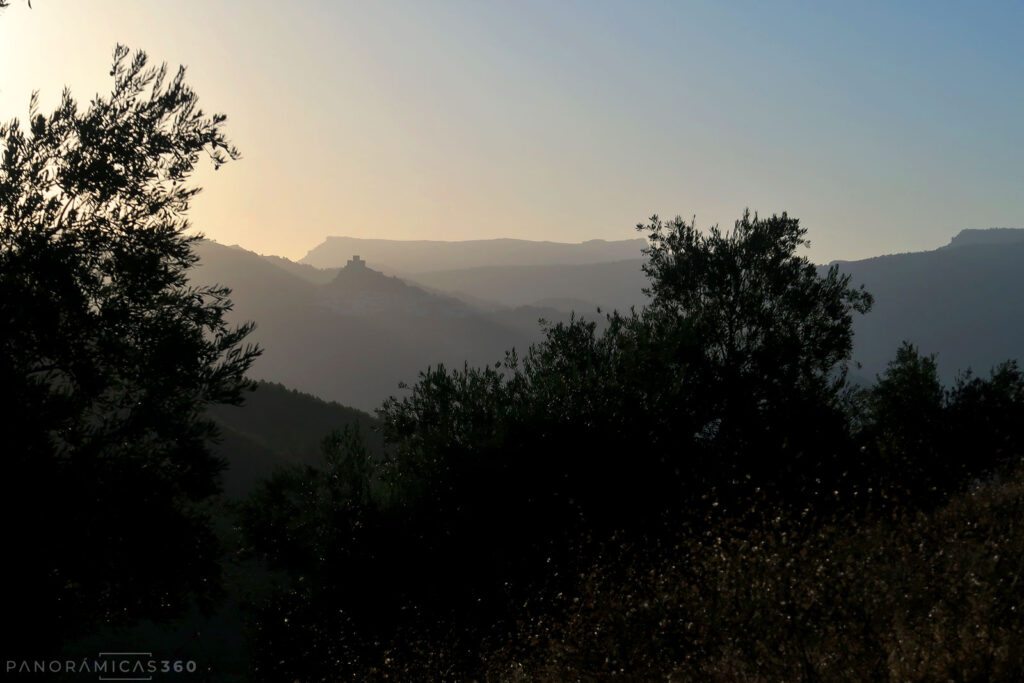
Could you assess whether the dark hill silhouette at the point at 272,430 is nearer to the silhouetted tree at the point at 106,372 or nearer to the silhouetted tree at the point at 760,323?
the silhouetted tree at the point at 760,323

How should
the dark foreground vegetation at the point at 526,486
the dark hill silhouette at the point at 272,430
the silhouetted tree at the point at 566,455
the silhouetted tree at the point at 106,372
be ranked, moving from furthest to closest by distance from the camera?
the dark hill silhouette at the point at 272,430 < the silhouetted tree at the point at 566,455 < the silhouetted tree at the point at 106,372 < the dark foreground vegetation at the point at 526,486

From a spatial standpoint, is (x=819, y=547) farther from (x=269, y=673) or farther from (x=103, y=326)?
(x=269, y=673)

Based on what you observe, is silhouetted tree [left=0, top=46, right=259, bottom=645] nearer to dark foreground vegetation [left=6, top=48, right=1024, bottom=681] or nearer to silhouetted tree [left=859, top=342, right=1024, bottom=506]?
dark foreground vegetation [left=6, top=48, right=1024, bottom=681]

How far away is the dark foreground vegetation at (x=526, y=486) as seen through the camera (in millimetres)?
7520

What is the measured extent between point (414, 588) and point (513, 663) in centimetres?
872

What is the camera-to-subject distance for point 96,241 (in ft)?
40.9

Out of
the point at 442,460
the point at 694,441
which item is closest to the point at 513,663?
the point at 442,460

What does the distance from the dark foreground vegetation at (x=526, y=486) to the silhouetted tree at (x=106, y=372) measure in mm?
46

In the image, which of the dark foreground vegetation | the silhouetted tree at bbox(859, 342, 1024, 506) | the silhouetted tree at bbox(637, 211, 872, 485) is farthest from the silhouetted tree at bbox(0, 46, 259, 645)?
the silhouetted tree at bbox(859, 342, 1024, 506)

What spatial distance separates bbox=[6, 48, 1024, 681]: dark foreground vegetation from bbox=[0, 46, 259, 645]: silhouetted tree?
0.15 ft

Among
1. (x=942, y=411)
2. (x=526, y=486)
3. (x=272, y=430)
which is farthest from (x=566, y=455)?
(x=272, y=430)

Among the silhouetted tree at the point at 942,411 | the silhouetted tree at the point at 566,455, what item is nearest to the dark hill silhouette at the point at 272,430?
the silhouetted tree at the point at 566,455

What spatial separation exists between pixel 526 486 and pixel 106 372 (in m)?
10.5

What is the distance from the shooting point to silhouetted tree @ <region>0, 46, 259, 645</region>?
433 inches
